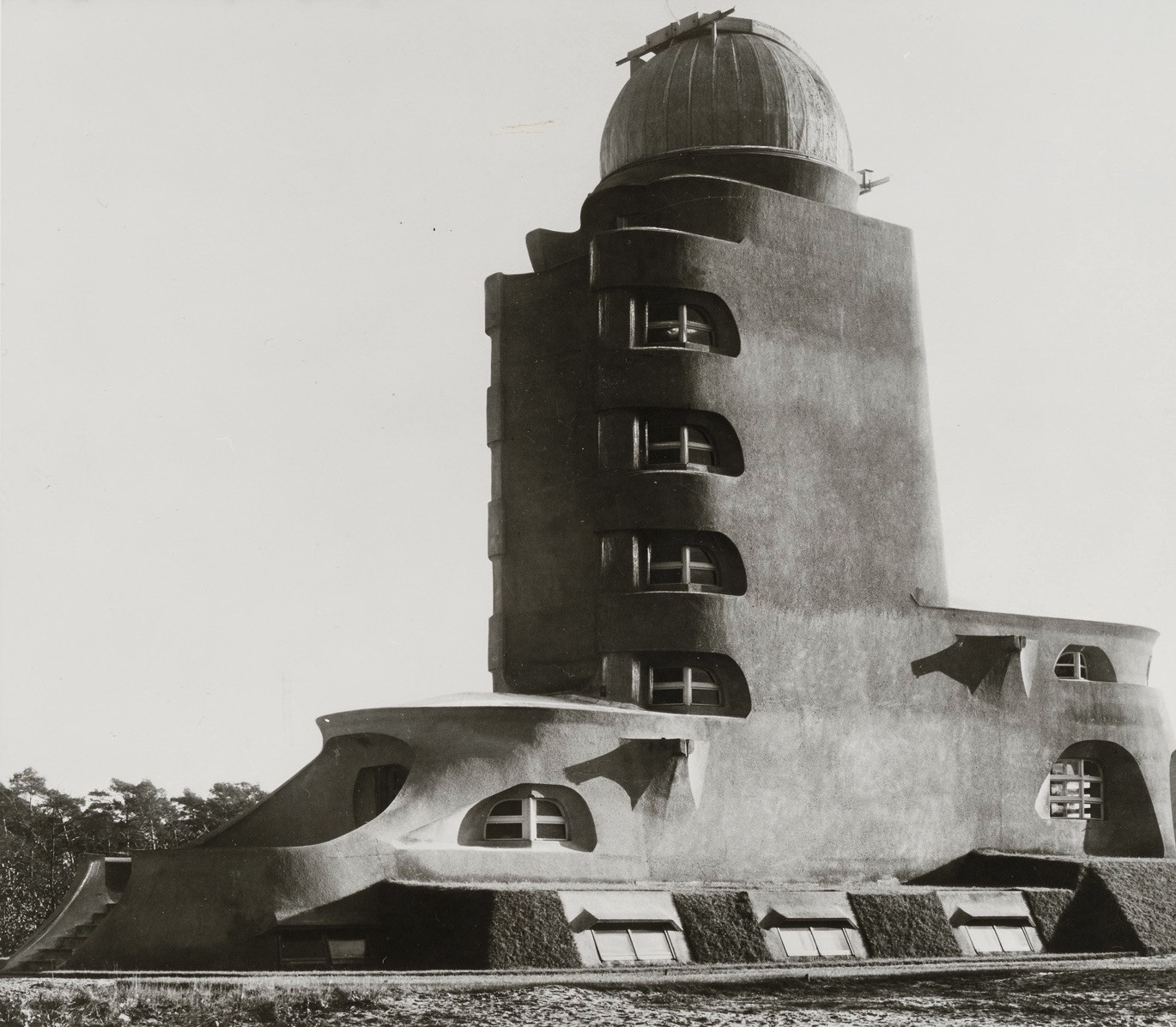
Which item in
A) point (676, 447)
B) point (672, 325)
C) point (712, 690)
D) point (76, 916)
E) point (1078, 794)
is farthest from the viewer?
point (1078, 794)

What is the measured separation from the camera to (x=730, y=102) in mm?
37375

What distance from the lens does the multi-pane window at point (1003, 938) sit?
31359 mm

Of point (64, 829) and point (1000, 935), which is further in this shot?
point (64, 829)

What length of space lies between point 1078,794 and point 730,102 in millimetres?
16959

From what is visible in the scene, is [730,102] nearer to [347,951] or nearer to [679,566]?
[679,566]

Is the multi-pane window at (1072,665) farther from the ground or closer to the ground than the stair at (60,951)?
farther from the ground

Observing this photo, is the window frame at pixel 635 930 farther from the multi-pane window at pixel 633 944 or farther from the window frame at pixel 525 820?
the window frame at pixel 525 820

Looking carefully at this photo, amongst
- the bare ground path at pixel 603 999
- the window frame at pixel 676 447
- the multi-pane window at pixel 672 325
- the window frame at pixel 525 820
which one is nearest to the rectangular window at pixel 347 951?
the bare ground path at pixel 603 999

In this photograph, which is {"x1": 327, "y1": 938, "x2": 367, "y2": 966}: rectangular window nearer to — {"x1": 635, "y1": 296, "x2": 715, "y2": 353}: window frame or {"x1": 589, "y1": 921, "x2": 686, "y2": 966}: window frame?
{"x1": 589, "y1": 921, "x2": 686, "y2": 966}: window frame

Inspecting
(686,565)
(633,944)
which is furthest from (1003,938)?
(686,565)

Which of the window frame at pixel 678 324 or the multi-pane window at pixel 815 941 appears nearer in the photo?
the multi-pane window at pixel 815 941

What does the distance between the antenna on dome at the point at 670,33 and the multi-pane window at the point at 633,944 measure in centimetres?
2053

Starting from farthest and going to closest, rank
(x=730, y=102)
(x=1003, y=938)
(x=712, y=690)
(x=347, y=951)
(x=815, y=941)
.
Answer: (x=730, y=102) → (x=712, y=690) → (x=1003, y=938) → (x=815, y=941) → (x=347, y=951)

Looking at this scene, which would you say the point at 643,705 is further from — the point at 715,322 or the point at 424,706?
the point at 715,322
